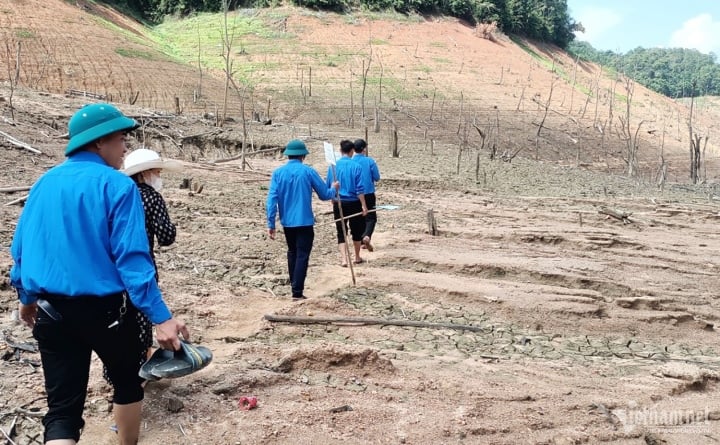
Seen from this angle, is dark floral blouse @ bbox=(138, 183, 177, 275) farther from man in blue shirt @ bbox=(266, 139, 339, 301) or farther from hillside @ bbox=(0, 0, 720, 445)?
man in blue shirt @ bbox=(266, 139, 339, 301)

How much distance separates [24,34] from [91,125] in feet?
88.3

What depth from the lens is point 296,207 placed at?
562cm

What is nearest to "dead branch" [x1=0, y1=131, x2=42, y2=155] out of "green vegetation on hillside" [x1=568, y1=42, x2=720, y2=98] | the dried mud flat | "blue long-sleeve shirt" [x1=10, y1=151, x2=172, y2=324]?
the dried mud flat

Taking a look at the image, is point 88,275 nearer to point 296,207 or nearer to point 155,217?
point 155,217

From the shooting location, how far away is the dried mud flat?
3398 mm

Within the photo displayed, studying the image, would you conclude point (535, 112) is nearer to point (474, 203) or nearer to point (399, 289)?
point (474, 203)

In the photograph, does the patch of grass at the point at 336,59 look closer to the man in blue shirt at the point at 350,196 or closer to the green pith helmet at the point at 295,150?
the man in blue shirt at the point at 350,196

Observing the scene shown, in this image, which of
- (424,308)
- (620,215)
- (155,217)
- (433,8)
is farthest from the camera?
(433,8)

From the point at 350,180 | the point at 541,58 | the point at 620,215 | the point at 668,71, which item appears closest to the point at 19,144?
the point at 350,180

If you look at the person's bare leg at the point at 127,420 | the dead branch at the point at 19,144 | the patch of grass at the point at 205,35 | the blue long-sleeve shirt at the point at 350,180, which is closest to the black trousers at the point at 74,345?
the person's bare leg at the point at 127,420

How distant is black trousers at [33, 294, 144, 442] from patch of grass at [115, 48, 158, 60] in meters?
26.5

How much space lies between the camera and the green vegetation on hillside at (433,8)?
37.6m

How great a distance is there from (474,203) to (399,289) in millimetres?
5844

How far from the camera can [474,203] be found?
11.7m
